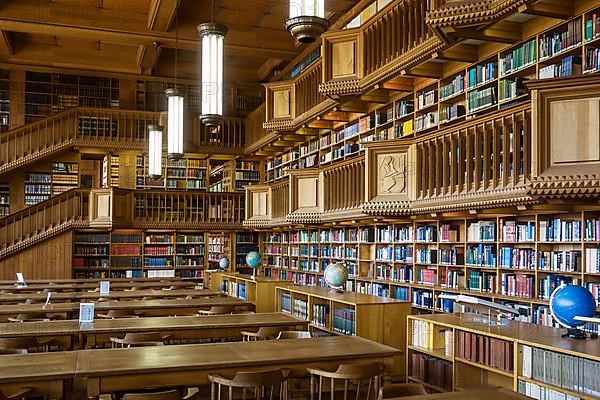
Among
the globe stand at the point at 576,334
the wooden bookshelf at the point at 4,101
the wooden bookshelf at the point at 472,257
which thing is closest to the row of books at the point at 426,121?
the wooden bookshelf at the point at 472,257

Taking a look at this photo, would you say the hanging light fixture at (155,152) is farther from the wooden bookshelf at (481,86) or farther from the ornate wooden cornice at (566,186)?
the ornate wooden cornice at (566,186)

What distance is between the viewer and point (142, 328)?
582cm

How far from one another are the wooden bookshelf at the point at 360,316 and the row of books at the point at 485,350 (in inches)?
53.8

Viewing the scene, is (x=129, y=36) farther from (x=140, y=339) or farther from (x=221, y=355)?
(x=221, y=355)

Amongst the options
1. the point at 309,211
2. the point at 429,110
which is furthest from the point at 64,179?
the point at 429,110

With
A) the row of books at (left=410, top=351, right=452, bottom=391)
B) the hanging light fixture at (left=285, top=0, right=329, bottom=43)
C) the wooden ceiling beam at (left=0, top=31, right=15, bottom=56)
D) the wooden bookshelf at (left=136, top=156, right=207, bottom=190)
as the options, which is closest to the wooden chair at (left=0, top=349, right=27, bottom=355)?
the hanging light fixture at (left=285, top=0, right=329, bottom=43)

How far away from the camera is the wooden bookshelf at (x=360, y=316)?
6605 mm

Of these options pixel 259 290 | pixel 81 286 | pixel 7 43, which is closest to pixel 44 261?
pixel 81 286

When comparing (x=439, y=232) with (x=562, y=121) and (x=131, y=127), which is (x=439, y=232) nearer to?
(x=562, y=121)

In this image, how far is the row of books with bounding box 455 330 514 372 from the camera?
4.70 meters

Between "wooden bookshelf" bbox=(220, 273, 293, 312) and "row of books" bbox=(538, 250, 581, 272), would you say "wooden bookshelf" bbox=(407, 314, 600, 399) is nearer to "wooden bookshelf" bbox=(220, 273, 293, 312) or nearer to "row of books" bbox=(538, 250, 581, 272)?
"row of books" bbox=(538, 250, 581, 272)

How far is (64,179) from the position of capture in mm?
15875

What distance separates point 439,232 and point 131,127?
9.15 meters

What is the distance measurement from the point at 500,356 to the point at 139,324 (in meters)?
3.21
